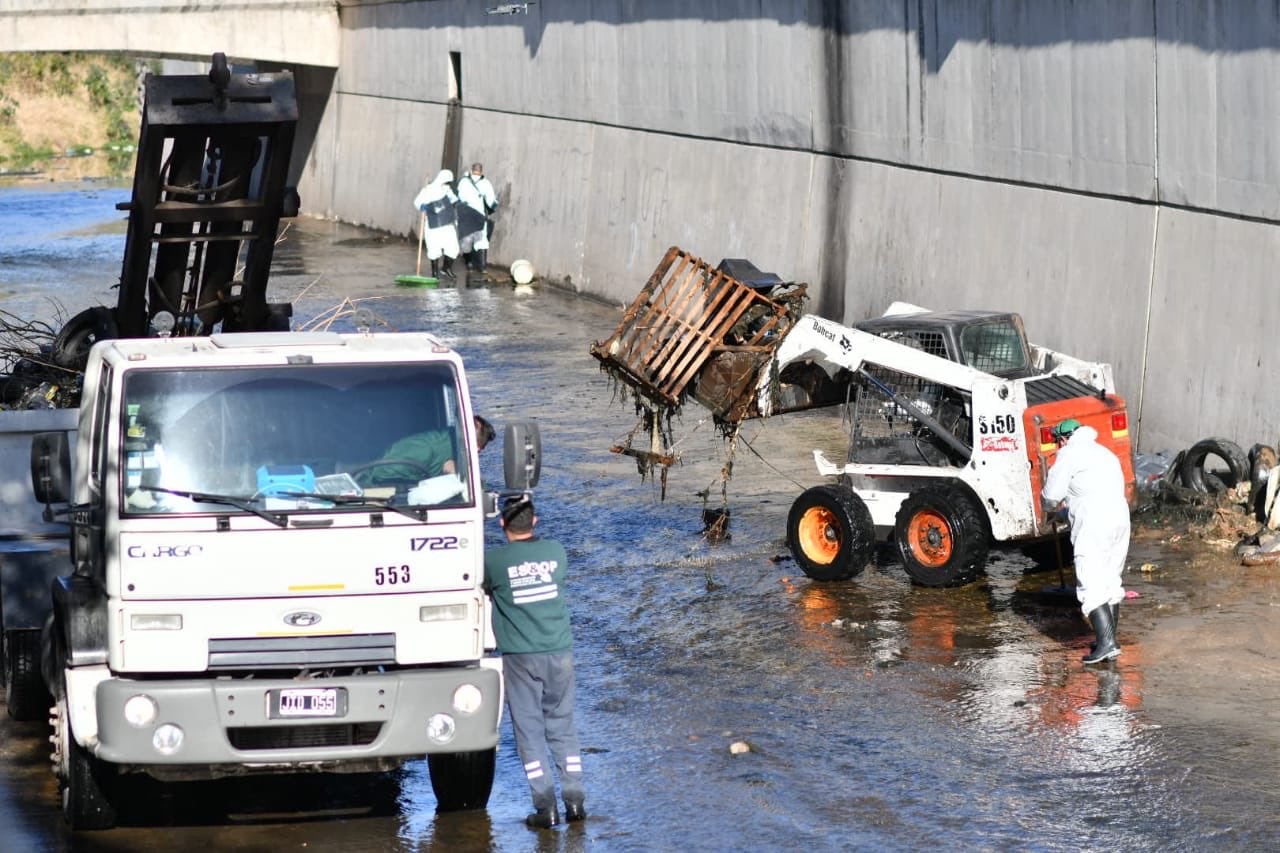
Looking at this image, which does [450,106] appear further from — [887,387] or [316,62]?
[887,387]

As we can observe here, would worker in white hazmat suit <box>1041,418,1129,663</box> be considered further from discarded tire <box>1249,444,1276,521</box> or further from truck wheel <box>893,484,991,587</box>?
discarded tire <box>1249,444,1276,521</box>

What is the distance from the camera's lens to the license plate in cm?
812

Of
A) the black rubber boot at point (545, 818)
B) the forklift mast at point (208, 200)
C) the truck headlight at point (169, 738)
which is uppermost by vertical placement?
the forklift mast at point (208, 200)

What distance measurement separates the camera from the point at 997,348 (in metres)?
13.7

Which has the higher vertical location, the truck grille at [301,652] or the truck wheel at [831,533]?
the truck grille at [301,652]

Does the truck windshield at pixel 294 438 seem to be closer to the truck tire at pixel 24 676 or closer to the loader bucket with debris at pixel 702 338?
the truck tire at pixel 24 676

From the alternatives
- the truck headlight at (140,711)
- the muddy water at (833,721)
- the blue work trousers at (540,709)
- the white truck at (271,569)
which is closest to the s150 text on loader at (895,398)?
the muddy water at (833,721)

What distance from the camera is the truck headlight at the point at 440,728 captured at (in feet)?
27.0

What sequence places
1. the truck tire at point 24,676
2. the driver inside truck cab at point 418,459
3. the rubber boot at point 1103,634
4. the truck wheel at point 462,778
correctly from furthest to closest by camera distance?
the rubber boot at point 1103,634 → the truck tire at point 24,676 → the truck wheel at point 462,778 → the driver inside truck cab at point 418,459

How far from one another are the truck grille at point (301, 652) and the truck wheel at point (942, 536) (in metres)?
5.61

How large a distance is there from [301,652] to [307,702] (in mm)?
218

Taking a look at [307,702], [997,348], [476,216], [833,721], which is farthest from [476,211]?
[307,702]

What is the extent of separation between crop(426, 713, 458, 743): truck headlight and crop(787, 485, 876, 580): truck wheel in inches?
216

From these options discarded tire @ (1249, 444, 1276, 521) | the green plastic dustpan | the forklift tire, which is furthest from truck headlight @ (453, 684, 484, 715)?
the green plastic dustpan
